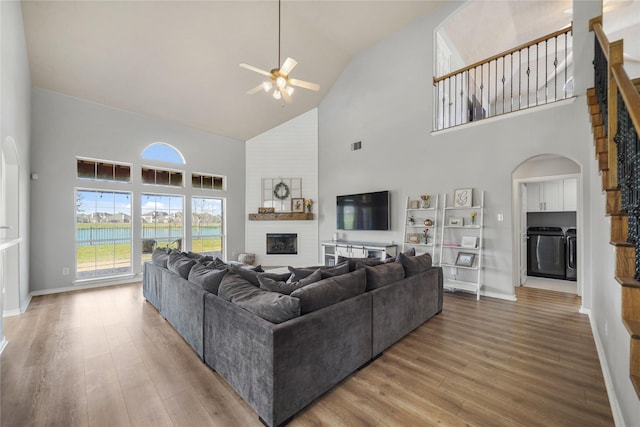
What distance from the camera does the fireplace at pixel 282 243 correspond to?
23.9 ft

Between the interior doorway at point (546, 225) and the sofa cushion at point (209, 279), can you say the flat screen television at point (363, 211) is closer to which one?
the interior doorway at point (546, 225)

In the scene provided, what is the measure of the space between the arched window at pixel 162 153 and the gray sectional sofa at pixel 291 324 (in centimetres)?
381

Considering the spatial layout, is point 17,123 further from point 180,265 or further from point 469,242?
point 469,242

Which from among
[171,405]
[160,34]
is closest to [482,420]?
[171,405]

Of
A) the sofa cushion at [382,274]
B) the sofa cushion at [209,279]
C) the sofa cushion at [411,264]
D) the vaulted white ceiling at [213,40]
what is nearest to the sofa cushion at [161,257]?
the sofa cushion at [209,279]

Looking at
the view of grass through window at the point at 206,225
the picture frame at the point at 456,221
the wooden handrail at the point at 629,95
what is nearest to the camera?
the wooden handrail at the point at 629,95

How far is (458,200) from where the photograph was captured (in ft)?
15.6

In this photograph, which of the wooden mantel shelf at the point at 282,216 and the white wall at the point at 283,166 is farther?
the white wall at the point at 283,166

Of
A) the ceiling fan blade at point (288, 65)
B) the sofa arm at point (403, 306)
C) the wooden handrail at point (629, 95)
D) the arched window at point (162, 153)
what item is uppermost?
the ceiling fan blade at point (288, 65)

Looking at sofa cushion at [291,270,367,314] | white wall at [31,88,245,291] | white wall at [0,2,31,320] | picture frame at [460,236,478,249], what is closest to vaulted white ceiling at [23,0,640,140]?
white wall at [31,88,245,291]

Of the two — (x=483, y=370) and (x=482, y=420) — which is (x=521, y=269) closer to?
(x=483, y=370)

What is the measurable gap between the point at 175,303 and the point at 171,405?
4.20 ft

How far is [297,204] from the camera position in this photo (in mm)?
7309

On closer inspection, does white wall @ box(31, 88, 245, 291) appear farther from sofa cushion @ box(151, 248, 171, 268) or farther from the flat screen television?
the flat screen television
